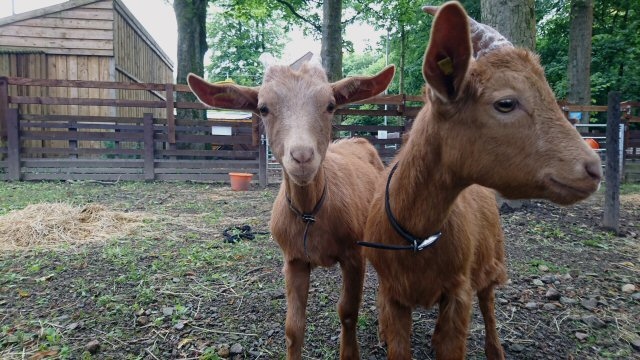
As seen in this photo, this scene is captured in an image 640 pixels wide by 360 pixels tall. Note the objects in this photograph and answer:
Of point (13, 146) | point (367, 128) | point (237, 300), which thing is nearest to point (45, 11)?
point (13, 146)

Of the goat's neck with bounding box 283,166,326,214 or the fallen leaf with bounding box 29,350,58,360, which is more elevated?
the goat's neck with bounding box 283,166,326,214

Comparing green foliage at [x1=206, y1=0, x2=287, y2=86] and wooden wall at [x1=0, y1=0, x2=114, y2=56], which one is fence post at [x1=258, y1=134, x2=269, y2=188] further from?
green foliage at [x1=206, y1=0, x2=287, y2=86]

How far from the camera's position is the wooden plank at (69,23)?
13.8m

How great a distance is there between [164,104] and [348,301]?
31.2 feet

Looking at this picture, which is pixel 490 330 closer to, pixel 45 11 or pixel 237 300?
pixel 237 300

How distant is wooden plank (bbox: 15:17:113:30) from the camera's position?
13844mm

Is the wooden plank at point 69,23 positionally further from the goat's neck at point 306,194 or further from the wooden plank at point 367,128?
the goat's neck at point 306,194

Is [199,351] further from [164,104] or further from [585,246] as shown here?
[164,104]

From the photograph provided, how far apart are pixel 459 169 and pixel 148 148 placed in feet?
33.3

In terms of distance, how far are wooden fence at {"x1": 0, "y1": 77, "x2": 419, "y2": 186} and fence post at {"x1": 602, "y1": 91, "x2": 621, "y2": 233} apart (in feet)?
17.7

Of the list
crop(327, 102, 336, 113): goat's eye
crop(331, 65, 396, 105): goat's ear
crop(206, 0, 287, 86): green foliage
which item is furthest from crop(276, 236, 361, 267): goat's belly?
crop(206, 0, 287, 86): green foliage

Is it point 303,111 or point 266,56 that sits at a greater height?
point 266,56

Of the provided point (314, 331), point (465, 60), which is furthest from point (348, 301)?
point (465, 60)

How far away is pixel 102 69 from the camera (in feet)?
46.7
